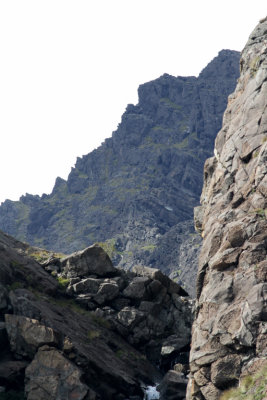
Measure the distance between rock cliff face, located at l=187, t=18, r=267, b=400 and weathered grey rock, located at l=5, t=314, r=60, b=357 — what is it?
53.1 feet

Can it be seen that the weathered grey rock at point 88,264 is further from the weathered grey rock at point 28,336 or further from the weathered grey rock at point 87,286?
the weathered grey rock at point 28,336

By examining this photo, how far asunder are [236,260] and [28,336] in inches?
934

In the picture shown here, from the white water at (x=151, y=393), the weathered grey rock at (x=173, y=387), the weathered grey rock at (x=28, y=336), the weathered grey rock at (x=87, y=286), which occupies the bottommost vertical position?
the white water at (x=151, y=393)

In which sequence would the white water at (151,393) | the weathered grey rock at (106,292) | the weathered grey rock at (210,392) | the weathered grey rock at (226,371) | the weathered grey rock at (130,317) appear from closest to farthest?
the weathered grey rock at (226,371) < the weathered grey rock at (210,392) < the white water at (151,393) < the weathered grey rock at (130,317) < the weathered grey rock at (106,292)

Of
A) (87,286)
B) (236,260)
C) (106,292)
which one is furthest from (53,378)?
(236,260)

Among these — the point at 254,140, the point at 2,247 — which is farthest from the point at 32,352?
the point at 254,140

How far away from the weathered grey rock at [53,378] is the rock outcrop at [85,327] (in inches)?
3.6

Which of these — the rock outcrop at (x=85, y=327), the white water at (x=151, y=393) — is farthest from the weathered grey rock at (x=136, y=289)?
the white water at (x=151, y=393)

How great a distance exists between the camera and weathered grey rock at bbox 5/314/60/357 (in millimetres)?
47938

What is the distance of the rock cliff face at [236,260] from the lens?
36312mm

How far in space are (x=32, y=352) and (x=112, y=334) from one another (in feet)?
49.2

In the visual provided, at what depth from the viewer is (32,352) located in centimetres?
4806

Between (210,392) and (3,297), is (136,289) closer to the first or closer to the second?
(3,297)

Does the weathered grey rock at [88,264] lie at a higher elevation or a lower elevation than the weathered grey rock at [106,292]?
higher
